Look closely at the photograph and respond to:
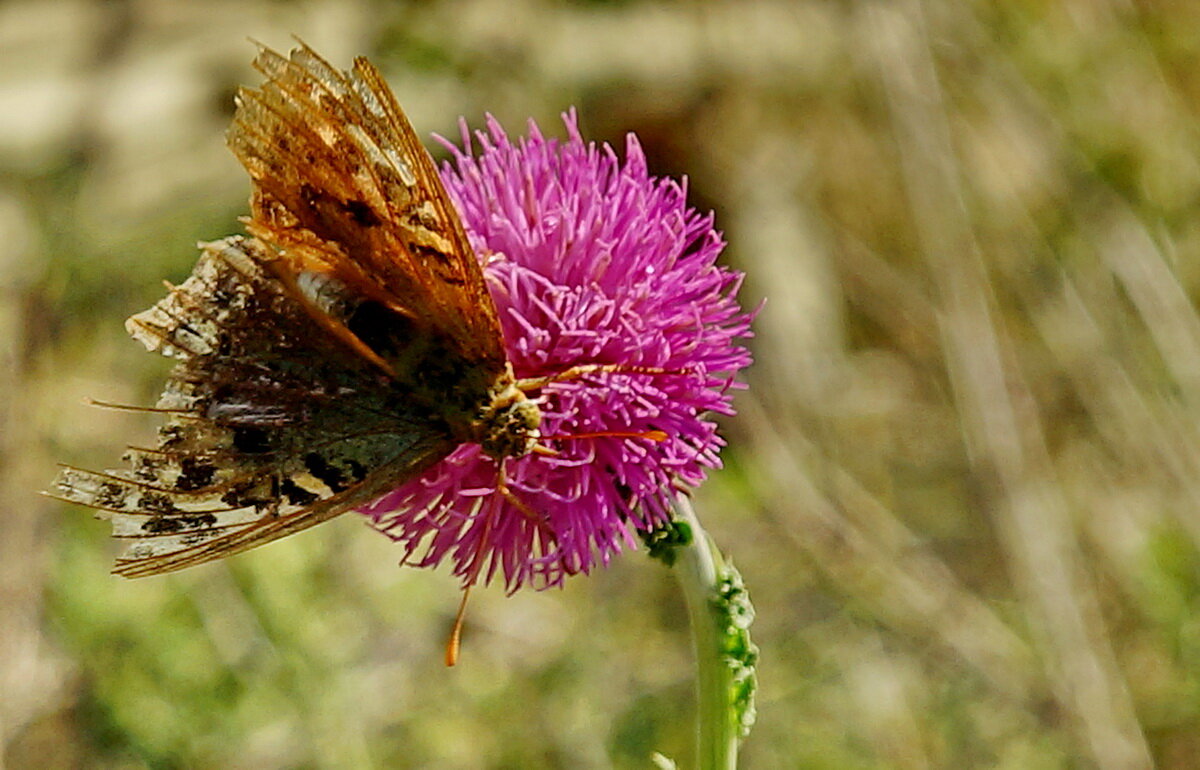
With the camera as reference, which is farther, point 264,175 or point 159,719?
point 159,719

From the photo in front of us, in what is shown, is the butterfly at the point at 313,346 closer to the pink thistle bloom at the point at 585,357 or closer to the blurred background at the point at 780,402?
the pink thistle bloom at the point at 585,357

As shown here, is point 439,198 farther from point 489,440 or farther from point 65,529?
point 65,529

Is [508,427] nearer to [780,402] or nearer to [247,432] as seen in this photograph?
[247,432]

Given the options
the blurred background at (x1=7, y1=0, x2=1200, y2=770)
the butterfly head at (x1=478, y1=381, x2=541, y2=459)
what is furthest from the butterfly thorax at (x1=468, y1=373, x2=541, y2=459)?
the blurred background at (x1=7, y1=0, x2=1200, y2=770)

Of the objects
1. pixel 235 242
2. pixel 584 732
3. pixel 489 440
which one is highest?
pixel 235 242

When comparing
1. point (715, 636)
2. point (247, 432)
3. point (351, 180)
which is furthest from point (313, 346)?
point (715, 636)

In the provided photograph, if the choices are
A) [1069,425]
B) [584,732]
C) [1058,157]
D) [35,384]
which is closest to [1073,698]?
[584,732]
